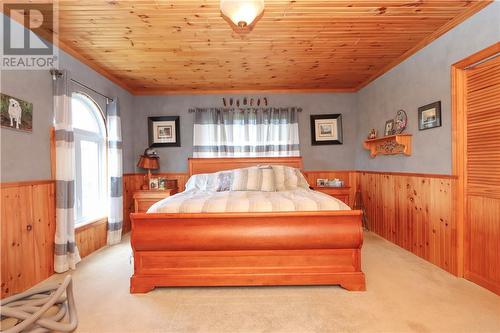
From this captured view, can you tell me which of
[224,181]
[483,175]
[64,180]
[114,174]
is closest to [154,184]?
[114,174]

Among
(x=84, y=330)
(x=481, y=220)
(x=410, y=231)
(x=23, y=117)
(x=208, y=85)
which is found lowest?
(x=84, y=330)

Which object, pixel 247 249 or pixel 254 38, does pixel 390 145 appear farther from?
pixel 247 249

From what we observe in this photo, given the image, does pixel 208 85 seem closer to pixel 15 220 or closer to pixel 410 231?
pixel 15 220

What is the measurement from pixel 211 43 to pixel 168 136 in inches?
86.9

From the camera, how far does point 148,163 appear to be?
4.24 m

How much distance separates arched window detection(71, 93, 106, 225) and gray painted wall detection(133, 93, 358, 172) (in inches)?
36.3

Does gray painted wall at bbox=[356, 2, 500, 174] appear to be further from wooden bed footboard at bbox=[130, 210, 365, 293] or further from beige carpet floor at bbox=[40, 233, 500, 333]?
wooden bed footboard at bbox=[130, 210, 365, 293]

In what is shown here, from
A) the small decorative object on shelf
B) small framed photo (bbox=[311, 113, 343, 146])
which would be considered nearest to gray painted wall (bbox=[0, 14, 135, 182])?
small framed photo (bbox=[311, 113, 343, 146])

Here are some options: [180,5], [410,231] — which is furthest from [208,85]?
[410,231]

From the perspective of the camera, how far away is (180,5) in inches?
85.4

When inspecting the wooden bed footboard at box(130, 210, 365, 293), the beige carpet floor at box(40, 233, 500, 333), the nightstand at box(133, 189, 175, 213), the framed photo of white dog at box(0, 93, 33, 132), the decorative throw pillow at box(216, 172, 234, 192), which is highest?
the framed photo of white dog at box(0, 93, 33, 132)

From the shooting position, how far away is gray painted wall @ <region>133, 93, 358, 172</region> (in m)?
4.60

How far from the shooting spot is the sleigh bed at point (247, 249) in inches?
88.0

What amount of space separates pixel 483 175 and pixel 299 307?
2.00m
